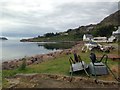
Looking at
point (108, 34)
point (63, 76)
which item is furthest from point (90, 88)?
point (108, 34)

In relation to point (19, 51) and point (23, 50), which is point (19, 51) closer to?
point (19, 51)

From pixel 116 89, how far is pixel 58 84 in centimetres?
262

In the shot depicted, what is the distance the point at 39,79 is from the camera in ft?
37.6

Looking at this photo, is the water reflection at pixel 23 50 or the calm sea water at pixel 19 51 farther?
the water reflection at pixel 23 50

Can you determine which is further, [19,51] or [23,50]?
[23,50]

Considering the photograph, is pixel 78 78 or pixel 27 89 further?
pixel 78 78

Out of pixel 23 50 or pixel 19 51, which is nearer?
pixel 19 51

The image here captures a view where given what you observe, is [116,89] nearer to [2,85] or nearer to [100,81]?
[100,81]

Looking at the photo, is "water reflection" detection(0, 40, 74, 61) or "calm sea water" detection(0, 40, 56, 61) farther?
"water reflection" detection(0, 40, 74, 61)

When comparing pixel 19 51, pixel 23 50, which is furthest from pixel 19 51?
pixel 23 50

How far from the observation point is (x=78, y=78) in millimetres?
11336

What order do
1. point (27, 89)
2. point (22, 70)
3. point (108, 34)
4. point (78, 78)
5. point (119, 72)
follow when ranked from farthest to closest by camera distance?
point (108, 34) < point (22, 70) < point (119, 72) < point (78, 78) < point (27, 89)

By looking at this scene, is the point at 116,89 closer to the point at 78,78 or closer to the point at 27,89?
the point at 78,78

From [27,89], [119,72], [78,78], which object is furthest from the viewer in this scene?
[119,72]
